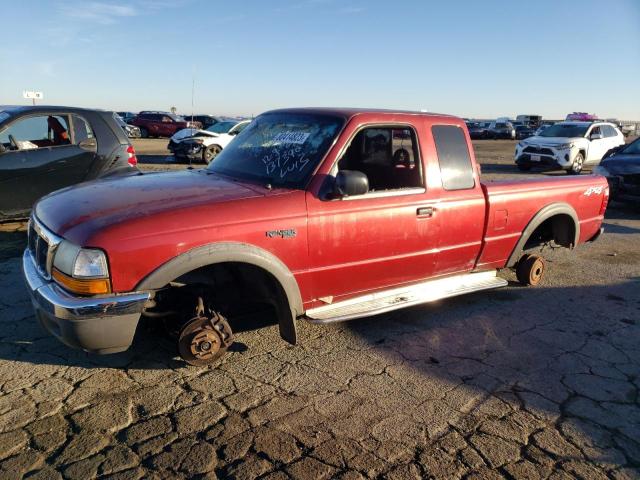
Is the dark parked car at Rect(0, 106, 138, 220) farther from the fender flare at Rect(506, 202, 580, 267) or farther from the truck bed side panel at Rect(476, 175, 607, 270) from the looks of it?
the fender flare at Rect(506, 202, 580, 267)

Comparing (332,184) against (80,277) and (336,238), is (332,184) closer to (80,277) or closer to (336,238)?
(336,238)

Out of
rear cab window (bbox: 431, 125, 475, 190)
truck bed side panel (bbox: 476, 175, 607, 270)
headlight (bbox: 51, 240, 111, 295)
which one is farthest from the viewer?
truck bed side panel (bbox: 476, 175, 607, 270)

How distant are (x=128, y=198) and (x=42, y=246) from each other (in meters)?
0.62

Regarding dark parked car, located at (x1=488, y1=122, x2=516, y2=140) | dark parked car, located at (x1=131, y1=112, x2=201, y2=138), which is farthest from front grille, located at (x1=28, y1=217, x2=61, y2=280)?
dark parked car, located at (x1=488, y1=122, x2=516, y2=140)

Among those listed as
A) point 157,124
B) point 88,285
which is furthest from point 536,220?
point 157,124

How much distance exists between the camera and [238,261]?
10.2 feet

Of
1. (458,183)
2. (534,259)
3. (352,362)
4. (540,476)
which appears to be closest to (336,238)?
(352,362)

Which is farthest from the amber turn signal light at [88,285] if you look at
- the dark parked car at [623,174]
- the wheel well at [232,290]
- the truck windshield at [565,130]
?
the truck windshield at [565,130]

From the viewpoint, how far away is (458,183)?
4.29 metres

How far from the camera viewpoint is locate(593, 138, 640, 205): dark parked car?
366 inches

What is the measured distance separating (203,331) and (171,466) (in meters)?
0.93

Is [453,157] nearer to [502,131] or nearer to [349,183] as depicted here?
[349,183]

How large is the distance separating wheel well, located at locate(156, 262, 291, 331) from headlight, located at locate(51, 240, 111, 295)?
493 mm

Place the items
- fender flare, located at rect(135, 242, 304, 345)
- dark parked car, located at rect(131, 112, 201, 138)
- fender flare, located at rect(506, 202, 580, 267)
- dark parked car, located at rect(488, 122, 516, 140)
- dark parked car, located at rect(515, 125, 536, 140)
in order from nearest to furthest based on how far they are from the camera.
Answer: fender flare, located at rect(135, 242, 304, 345), fender flare, located at rect(506, 202, 580, 267), dark parked car, located at rect(131, 112, 201, 138), dark parked car, located at rect(488, 122, 516, 140), dark parked car, located at rect(515, 125, 536, 140)
